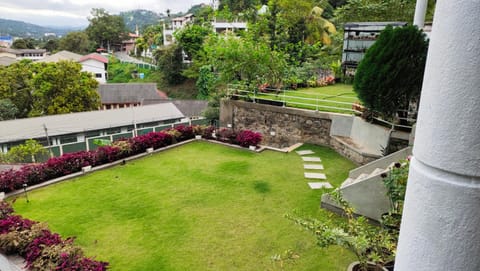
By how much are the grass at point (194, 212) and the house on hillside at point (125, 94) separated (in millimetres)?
27737

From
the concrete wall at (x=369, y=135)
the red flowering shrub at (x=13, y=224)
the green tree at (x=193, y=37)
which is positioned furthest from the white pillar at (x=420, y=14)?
the green tree at (x=193, y=37)

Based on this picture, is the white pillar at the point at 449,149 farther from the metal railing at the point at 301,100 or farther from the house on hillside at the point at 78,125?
the house on hillside at the point at 78,125

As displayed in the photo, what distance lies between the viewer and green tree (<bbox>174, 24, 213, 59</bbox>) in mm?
31750

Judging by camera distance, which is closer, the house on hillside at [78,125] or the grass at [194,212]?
the grass at [194,212]

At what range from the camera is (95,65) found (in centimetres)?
4606

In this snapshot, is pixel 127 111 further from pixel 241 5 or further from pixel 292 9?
pixel 241 5

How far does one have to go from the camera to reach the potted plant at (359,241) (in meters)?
2.87

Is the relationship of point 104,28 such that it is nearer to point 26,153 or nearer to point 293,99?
point 26,153

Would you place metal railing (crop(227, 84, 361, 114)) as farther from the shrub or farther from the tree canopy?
the tree canopy

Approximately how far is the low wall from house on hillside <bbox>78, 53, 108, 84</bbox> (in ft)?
134

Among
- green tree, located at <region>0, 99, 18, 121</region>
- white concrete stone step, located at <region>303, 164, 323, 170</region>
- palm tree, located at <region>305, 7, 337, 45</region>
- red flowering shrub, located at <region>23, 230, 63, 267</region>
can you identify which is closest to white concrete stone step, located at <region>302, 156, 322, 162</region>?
white concrete stone step, located at <region>303, 164, 323, 170</region>

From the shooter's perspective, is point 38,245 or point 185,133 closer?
point 38,245

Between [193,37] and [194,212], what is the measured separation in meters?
29.4

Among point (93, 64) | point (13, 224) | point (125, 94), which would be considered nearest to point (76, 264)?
point (13, 224)
